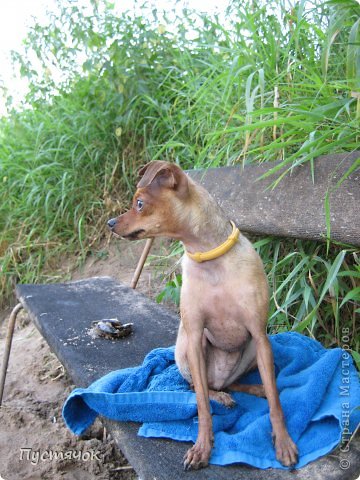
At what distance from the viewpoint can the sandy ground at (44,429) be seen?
2.10 metres

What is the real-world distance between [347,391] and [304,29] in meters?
1.79

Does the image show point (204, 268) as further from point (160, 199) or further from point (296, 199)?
point (296, 199)

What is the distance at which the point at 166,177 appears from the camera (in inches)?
60.0

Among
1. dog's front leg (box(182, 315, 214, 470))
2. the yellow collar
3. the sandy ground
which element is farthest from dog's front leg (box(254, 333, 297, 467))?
the sandy ground

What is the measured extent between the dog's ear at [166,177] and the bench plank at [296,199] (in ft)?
2.08

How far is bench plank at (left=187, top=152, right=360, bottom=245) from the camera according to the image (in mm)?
1758

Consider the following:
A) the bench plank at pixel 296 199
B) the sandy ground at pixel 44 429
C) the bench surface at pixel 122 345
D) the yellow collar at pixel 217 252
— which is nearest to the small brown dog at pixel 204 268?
the yellow collar at pixel 217 252

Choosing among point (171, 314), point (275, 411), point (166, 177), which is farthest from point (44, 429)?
point (166, 177)

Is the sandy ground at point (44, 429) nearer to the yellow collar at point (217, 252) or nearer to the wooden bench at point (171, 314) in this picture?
the wooden bench at point (171, 314)

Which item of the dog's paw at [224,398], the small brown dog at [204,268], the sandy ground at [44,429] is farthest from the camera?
the sandy ground at [44,429]

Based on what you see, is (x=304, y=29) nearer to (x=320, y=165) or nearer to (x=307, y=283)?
(x=320, y=165)

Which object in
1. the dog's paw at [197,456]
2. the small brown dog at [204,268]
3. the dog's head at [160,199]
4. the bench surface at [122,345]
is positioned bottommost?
the bench surface at [122,345]

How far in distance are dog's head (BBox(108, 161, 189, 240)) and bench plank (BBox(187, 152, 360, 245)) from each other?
0.63m

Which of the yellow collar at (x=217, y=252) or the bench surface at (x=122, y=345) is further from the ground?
the yellow collar at (x=217, y=252)
